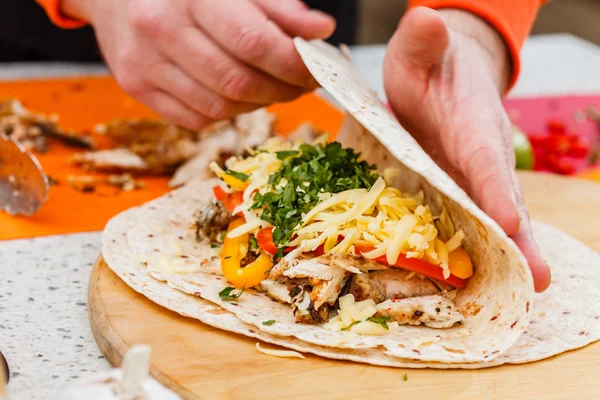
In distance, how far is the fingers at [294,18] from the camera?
2988 millimetres

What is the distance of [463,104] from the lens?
2512 mm

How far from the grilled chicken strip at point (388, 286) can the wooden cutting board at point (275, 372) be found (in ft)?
1.03

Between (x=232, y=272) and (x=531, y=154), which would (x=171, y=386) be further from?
(x=531, y=154)

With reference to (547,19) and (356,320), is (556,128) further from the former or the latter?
(547,19)

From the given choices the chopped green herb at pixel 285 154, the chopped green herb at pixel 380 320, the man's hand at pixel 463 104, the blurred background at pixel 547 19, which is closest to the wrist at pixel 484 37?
the man's hand at pixel 463 104

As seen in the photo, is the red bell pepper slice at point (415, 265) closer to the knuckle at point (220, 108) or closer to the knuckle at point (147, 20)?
the knuckle at point (220, 108)

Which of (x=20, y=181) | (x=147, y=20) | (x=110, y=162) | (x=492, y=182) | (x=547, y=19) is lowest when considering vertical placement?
(x=547, y=19)

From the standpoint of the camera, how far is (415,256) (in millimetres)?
2322

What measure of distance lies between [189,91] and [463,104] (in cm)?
111

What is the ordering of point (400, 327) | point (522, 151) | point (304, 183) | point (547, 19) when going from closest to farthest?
1. point (400, 327)
2. point (304, 183)
3. point (522, 151)
4. point (547, 19)

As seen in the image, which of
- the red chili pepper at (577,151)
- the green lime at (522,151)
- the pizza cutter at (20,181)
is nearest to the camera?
the pizza cutter at (20,181)

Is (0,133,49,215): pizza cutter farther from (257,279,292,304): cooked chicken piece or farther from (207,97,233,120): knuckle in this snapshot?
(257,279,292,304): cooked chicken piece

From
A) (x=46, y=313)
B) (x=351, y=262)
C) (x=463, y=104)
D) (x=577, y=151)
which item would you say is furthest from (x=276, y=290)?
(x=577, y=151)

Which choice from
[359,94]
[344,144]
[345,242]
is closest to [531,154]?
[344,144]
